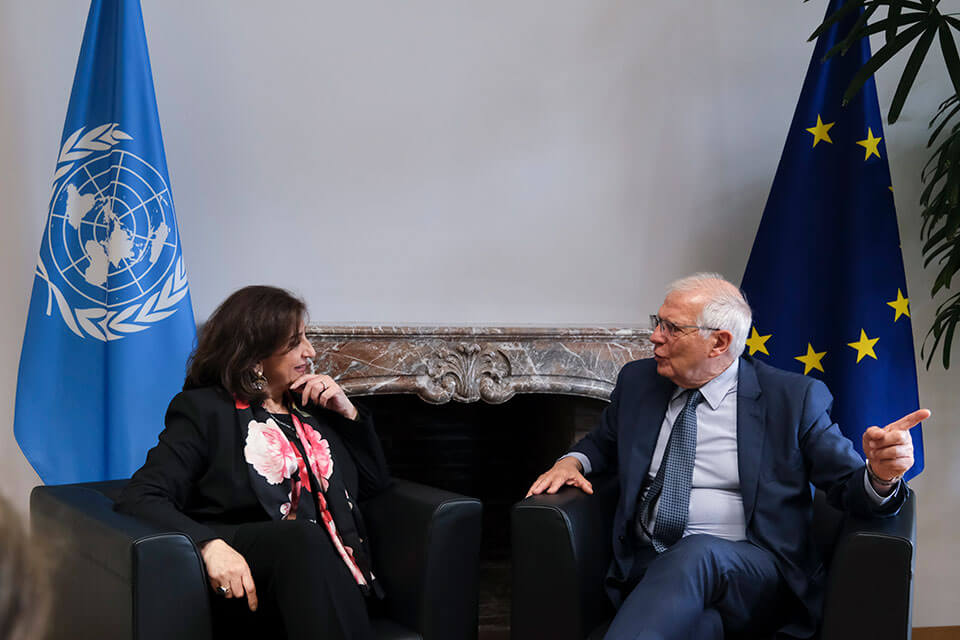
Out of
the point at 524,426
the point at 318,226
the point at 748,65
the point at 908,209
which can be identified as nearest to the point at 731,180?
the point at 748,65

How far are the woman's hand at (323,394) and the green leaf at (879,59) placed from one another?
1848 mm

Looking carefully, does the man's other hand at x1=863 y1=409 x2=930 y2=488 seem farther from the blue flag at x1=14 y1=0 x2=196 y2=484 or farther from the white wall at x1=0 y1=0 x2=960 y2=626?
the blue flag at x1=14 y1=0 x2=196 y2=484

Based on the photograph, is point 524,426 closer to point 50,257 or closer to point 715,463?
point 715,463

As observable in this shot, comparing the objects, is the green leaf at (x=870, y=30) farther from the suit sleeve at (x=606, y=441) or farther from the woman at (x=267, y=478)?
the woman at (x=267, y=478)

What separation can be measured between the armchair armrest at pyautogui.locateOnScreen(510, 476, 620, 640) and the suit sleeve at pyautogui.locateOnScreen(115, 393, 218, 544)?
70 centimetres

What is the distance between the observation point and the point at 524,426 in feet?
11.2

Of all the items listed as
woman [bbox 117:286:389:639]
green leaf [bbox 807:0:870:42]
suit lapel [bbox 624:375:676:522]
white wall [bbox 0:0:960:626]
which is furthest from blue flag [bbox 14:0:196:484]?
green leaf [bbox 807:0:870:42]

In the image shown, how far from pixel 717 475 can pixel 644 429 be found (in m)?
0.22

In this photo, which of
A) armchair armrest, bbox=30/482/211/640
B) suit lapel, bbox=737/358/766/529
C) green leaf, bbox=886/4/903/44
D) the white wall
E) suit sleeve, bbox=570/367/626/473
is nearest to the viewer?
armchair armrest, bbox=30/482/211/640

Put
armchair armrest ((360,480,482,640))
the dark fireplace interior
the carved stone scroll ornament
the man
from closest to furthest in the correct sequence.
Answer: the man → armchair armrest ((360,480,482,640)) → the carved stone scroll ornament → the dark fireplace interior

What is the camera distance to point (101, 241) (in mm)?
2600

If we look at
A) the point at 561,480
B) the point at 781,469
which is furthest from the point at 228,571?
the point at 781,469

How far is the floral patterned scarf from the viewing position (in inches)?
78.8

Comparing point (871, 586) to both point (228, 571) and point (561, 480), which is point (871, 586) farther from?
point (228, 571)
